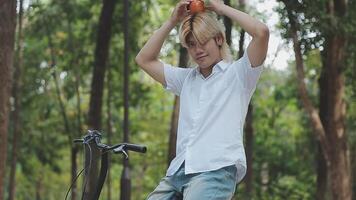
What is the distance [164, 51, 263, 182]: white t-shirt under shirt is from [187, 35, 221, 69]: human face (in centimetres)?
4

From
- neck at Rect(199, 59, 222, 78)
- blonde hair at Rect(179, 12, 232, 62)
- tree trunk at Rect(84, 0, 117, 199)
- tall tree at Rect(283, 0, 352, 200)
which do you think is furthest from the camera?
tree trunk at Rect(84, 0, 117, 199)

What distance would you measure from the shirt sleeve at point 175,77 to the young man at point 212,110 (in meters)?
0.14

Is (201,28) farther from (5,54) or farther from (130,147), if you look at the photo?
(5,54)

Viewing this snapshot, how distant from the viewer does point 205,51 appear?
3328 millimetres

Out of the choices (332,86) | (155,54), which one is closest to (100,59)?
(332,86)

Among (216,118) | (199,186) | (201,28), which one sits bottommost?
(199,186)

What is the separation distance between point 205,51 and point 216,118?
328mm

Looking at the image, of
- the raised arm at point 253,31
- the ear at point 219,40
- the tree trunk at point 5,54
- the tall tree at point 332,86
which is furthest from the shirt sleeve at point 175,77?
the tall tree at point 332,86

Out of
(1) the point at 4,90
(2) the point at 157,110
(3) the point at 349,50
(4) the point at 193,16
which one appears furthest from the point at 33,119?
(4) the point at 193,16

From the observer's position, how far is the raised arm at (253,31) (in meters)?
3.29

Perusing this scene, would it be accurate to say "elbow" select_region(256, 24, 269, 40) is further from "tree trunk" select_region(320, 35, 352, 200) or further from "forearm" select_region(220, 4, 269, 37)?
"tree trunk" select_region(320, 35, 352, 200)

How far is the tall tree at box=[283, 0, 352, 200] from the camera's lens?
10.4 metres

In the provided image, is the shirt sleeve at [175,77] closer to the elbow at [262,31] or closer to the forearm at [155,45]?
the forearm at [155,45]

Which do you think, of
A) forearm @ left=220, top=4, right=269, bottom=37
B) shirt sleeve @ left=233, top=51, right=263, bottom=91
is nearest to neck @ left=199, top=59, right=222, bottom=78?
shirt sleeve @ left=233, top=51, right=263, bottom=91
